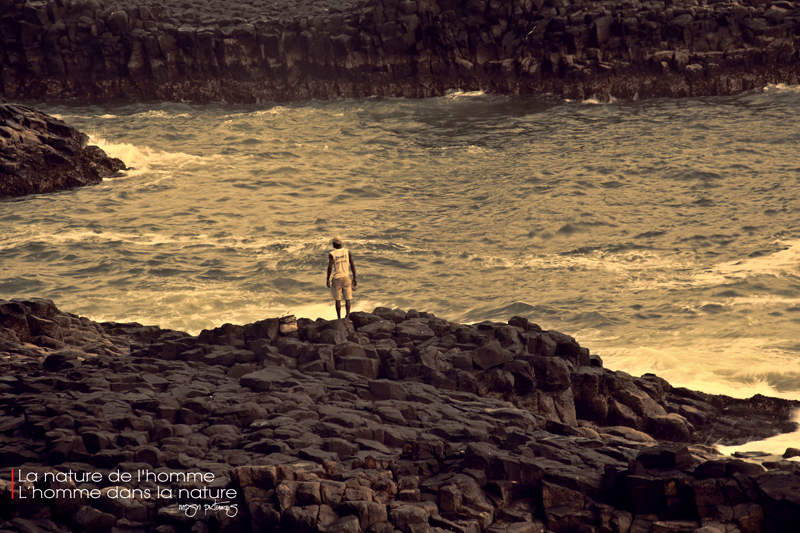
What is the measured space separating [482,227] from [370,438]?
50.3 feet

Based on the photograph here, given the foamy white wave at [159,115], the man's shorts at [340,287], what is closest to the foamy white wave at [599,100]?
the foamy white wave at [159,115]

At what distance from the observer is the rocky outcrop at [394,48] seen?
37594 mm

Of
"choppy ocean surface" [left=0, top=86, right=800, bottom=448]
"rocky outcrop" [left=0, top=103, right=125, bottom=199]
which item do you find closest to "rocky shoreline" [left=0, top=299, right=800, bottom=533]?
"choppy ocean surface" [left=0, top=86, right=800, bottom=448]

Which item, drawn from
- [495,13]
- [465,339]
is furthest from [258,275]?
[495,13]

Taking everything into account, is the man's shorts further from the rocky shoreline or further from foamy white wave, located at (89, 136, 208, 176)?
foamy white wave, located at (89, 136, 208, 176)

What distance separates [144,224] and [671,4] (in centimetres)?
2997

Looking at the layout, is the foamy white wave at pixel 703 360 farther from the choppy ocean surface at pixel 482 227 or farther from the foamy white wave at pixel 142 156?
the foamy white wave at pixel 142 156

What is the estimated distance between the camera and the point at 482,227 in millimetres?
23656

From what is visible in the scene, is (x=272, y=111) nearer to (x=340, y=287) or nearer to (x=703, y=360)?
(x=340, y=287)

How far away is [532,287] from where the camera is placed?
1933 centimetres

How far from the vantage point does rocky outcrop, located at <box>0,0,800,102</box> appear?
37594 mm

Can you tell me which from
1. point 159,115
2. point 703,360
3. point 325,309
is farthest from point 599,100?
point 703,360

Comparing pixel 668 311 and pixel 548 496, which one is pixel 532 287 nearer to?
pixel 668 311

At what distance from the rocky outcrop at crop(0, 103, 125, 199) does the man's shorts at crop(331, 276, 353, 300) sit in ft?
64.5
